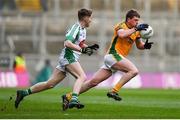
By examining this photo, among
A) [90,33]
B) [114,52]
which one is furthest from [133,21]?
[90,33]

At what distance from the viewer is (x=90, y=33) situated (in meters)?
43.8

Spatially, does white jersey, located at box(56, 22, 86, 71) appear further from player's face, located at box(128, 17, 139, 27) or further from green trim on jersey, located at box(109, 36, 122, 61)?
player's face, located at box(128, 17, 139, 27)

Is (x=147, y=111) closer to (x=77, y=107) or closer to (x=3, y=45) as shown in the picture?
(x=77, y=107)

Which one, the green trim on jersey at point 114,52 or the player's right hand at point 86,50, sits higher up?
the player's right hand at point 86,50

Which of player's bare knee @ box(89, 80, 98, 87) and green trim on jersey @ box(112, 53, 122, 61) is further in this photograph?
green trim on jersey @ box(112, 53, 122, 61)

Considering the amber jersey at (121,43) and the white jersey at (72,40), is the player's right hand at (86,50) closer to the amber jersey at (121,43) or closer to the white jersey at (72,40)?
the white jersey at (72,40)

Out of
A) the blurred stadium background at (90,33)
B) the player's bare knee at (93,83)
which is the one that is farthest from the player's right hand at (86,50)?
the blurred stadium background at (90,33)

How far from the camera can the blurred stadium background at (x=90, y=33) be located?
41156 mm

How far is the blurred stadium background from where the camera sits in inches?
1620

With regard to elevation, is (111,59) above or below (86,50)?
below

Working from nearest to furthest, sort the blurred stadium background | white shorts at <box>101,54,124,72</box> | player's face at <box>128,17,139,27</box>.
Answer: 1. white shorts at <box>101,54,124,72</box>
2. player's face at <box>128,17,139,27</box>
3. the blurred stadium background

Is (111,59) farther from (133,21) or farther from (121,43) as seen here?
(133,21)

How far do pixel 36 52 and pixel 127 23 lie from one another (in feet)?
80.1

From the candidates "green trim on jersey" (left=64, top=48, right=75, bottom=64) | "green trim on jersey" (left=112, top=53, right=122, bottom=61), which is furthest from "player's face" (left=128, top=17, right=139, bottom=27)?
"green trim on jersey" (left=64, top=48, right=75, bottom=64)
